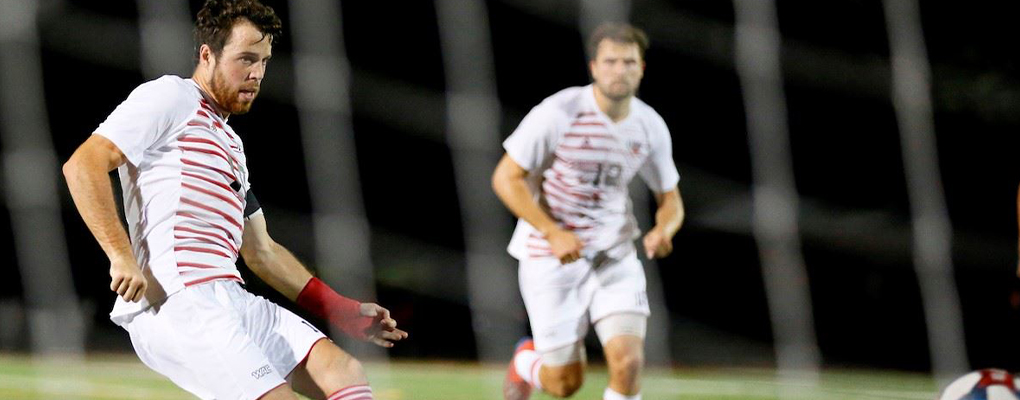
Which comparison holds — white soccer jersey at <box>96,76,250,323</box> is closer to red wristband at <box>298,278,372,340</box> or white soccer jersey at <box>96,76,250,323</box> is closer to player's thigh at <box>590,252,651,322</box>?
red wristband at <box>298,278,372,340</box>

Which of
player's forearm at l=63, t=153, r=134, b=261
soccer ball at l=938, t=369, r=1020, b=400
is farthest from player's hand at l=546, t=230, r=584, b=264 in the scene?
player's forearm at l=63, t=153, r=134, b=261

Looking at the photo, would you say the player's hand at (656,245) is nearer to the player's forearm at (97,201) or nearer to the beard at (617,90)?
the beard at (617,90)

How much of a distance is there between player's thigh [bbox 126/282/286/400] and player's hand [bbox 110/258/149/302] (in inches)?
6.2

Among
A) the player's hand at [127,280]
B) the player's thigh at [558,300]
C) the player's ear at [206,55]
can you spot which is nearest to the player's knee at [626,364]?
the player's thigh at [558,300]

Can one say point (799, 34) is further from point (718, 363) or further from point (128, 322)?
point (128, 322)

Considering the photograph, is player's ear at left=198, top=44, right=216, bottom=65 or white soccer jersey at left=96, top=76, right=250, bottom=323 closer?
white soccer jersey at left=96, top=76, right=250, bottom=323

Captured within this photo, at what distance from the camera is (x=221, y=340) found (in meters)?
2.82

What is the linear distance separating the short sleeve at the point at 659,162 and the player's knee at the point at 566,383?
2.41 ft

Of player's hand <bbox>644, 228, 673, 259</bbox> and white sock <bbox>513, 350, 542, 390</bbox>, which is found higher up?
player's hand <bbox>644, 228, 673, 259</bbox>

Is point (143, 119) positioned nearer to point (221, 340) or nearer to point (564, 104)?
point (221, 340)

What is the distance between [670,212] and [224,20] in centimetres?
231

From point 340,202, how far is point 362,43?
4.10ft

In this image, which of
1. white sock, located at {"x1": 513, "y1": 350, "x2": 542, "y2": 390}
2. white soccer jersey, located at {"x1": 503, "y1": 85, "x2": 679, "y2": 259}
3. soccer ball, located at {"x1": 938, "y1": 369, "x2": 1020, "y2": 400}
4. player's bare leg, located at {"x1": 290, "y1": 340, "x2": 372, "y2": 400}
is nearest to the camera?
player's bare leg, located at {"x1": 290, "y1": 340, "x2": 372, "y2": 400}

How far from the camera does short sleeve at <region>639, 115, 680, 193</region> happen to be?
4.88m
